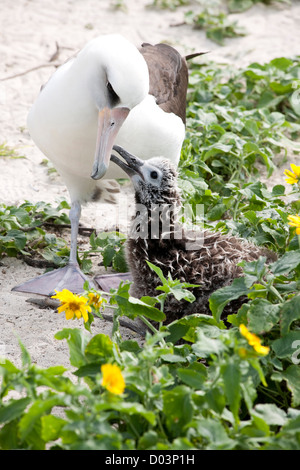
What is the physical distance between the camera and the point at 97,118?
14.1 feet

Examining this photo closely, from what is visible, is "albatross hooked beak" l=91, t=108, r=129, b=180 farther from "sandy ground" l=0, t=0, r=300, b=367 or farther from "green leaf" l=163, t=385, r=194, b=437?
"green leaf" l=163, t=385, r=194, b=437

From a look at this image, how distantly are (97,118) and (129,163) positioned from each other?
0.48 m

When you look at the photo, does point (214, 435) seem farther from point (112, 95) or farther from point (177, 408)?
point (112, 95)

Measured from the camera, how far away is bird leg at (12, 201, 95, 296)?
172 inches

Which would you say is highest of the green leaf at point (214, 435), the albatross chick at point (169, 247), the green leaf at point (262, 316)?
the green leaf at point (262, 316)

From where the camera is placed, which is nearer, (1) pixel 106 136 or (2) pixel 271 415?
(2) pixel 271 415

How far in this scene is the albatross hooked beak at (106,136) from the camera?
4.05 m

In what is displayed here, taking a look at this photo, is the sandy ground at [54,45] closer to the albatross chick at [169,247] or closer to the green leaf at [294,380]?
the albatross chick at [169,247]

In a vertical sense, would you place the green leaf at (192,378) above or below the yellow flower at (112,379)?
below

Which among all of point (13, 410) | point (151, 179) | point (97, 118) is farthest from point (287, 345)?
point (97, 118)

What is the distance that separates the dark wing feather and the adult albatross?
1 centimetres

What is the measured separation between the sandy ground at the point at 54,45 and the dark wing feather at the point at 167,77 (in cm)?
104

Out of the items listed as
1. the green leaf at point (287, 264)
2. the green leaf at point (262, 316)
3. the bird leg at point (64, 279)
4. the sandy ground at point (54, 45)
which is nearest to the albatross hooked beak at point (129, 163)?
the bird leg at point (64, 279)

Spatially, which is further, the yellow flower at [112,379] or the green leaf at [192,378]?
the green leaf at [192,378]
